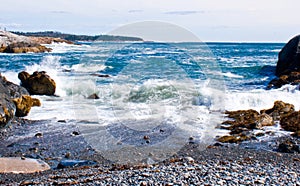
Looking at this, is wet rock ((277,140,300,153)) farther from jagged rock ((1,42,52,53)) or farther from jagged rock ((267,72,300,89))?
jagged rock ((1,42,52,53))

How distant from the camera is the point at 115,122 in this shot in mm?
11836

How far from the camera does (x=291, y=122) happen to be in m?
11.3

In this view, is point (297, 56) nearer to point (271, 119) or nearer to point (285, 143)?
point (271, 119)

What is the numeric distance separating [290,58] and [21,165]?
21673 millimetres

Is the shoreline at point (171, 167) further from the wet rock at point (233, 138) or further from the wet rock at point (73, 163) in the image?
the wet rock at point (233, 138)

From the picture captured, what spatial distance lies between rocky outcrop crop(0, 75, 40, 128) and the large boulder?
1679 cm

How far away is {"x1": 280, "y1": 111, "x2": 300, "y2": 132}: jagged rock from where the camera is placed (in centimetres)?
1084

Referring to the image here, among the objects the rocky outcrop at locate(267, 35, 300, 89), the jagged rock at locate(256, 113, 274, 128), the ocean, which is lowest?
the ocean

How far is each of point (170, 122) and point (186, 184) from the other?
6381mm

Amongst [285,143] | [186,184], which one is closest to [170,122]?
[285,143]

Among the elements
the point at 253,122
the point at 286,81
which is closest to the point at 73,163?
the point at 253,122

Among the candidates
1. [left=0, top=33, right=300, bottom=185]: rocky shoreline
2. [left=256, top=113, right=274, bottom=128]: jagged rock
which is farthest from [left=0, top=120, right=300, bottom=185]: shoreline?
[left=256, top=113, right=274, bottom=128]: jagged rock

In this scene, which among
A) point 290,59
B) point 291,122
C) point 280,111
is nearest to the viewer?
point 291,122

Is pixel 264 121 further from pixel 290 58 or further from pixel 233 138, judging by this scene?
pixel 290 58
